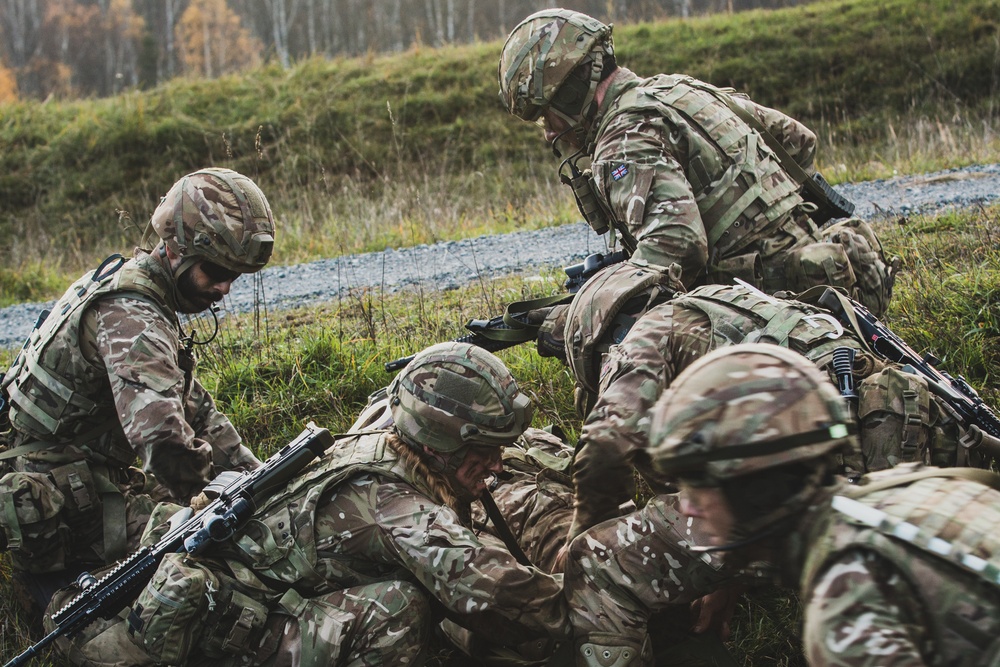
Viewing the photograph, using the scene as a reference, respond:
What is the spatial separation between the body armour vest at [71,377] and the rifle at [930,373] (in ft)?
10.6

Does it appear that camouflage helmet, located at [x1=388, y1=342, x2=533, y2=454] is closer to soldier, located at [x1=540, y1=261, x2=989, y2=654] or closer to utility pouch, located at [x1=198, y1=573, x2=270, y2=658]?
soldier, located at [x1=540, y1=261, x2=989, y2=654]

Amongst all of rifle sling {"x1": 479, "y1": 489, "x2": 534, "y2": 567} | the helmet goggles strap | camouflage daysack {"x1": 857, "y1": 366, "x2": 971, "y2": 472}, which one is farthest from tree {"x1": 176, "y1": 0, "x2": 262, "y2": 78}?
the helmet goggles strap

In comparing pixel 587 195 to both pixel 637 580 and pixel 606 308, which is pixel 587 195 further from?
pixel 637 580

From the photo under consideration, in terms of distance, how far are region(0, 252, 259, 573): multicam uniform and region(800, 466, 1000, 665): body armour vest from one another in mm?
3163

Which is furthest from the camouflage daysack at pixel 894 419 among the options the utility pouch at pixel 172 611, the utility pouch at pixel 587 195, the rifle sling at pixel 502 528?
the utility pouch at pixel 172 611

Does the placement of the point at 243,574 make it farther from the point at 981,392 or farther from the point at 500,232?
the point at 500,232

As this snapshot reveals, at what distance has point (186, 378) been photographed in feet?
16.4

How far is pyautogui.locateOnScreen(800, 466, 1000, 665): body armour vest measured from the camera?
2289mm

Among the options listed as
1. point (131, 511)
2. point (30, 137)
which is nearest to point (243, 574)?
point (131, 511)

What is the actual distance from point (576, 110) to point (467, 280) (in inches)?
117

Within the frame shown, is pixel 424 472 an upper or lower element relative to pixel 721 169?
lower

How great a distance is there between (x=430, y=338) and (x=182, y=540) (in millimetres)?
3020

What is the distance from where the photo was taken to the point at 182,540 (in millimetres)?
4031

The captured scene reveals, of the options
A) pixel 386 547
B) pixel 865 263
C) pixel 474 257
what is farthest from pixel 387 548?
pixel 474 257
